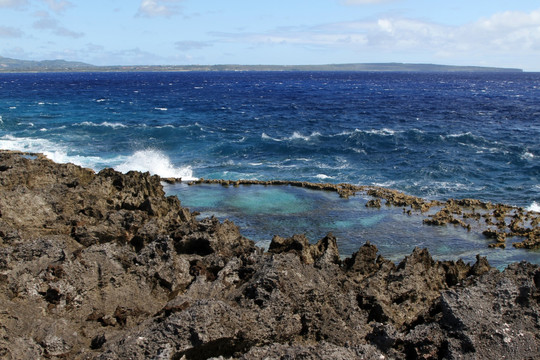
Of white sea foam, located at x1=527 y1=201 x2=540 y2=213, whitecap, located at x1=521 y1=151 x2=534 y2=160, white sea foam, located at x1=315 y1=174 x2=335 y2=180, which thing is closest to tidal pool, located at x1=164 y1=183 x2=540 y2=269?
white sea foam, located at x1=315 y1=174 x2=335 y2=180

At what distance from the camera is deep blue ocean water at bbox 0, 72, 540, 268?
114 ft

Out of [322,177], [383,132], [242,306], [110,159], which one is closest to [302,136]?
[383,132]

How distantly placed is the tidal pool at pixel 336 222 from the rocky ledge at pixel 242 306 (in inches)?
400

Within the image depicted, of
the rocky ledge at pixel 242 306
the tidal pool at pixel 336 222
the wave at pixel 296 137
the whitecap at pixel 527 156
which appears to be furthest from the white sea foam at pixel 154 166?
the whitecap at pixel 527 156

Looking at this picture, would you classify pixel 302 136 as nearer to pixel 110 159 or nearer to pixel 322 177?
pixel 322 177

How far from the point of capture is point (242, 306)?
11.5m

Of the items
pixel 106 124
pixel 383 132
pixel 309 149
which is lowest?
pixel 309 149

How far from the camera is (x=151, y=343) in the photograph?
10.0m

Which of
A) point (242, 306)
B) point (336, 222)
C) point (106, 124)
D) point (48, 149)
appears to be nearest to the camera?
point (242, 306)

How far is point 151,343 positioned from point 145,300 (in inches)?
172

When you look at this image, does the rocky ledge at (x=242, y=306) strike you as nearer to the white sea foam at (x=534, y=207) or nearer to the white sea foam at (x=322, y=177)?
the white sea foam at (x=534, y=207)

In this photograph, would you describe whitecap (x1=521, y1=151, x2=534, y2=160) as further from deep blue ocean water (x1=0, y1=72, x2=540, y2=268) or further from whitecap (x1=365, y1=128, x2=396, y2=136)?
whitecap (x1=365, y1=128, x2=396, y2=136)

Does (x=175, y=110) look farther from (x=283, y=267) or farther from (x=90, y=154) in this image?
(x=283, y=267)

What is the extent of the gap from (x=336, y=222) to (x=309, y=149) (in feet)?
90.8
